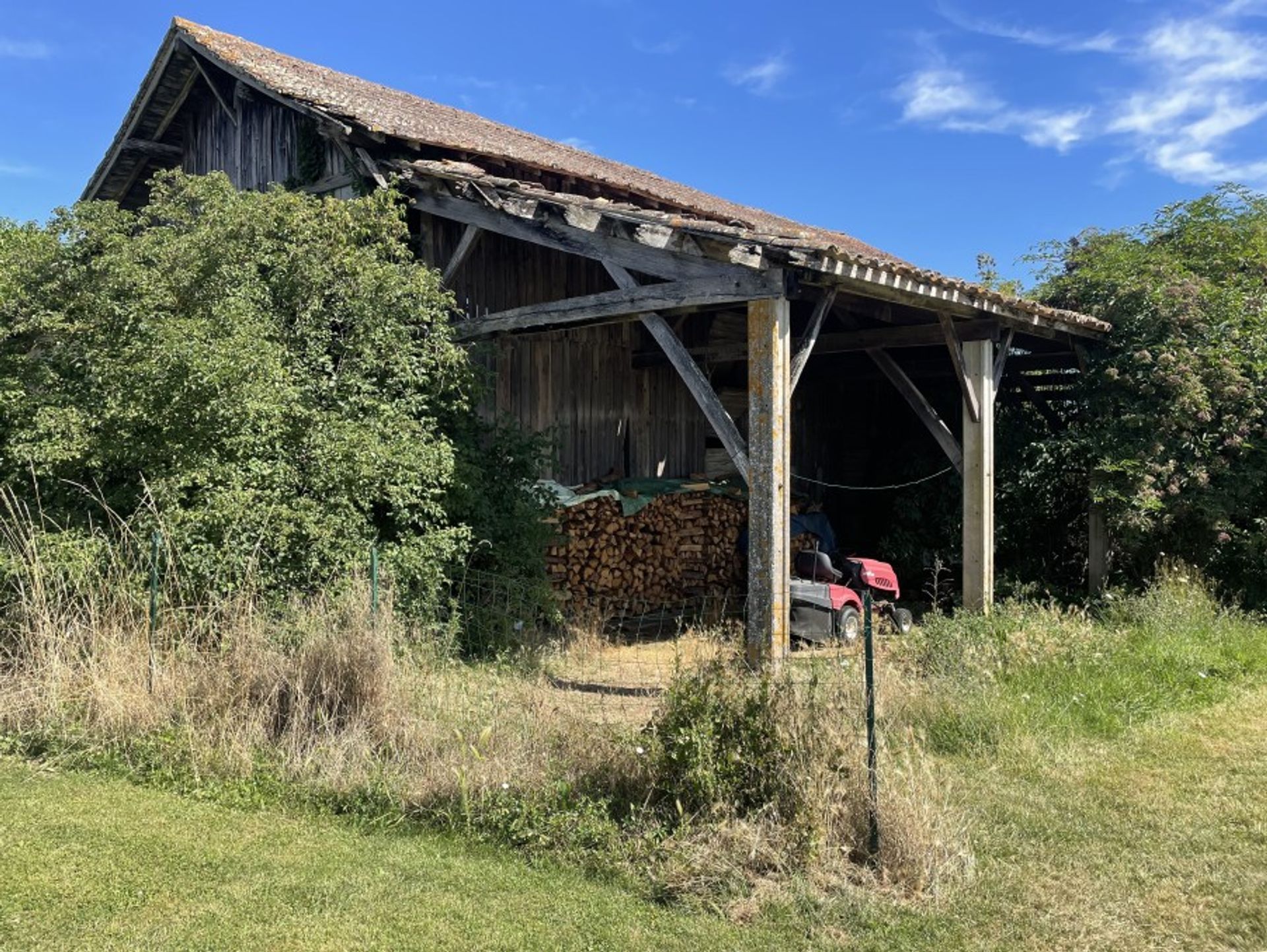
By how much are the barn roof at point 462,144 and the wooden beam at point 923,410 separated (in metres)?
1.20

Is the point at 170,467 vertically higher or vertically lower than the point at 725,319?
lower

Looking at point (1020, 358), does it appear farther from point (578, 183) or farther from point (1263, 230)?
point (578, 183)

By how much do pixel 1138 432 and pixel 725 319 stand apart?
15.6 feet

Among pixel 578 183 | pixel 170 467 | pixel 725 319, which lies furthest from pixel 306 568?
pixel 725 319

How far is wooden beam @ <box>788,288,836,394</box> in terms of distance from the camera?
6.66 m

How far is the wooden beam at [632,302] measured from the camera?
6.39 metres

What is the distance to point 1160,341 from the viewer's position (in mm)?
9719

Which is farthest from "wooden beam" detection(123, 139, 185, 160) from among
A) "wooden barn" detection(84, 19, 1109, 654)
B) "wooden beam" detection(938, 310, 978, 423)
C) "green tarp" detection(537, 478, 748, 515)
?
"wooden beam" detection(938, 310, 978, 423)

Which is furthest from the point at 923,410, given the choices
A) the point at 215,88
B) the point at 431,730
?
the point at 215,88

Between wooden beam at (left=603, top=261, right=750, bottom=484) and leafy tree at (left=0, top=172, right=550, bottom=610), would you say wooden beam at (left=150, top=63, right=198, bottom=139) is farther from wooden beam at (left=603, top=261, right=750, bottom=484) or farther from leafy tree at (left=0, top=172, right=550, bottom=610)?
wooden beam at (left=603, top=261, right=750, bottom=484)

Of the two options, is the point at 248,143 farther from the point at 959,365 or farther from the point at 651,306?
the point at 959,365

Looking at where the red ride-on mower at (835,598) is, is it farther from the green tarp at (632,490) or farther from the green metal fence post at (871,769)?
the green metal fence post at (871,769)

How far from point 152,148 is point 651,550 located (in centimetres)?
842

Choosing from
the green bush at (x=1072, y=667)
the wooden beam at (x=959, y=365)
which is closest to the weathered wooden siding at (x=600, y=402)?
the wooden beam at (x=959, y=365)
